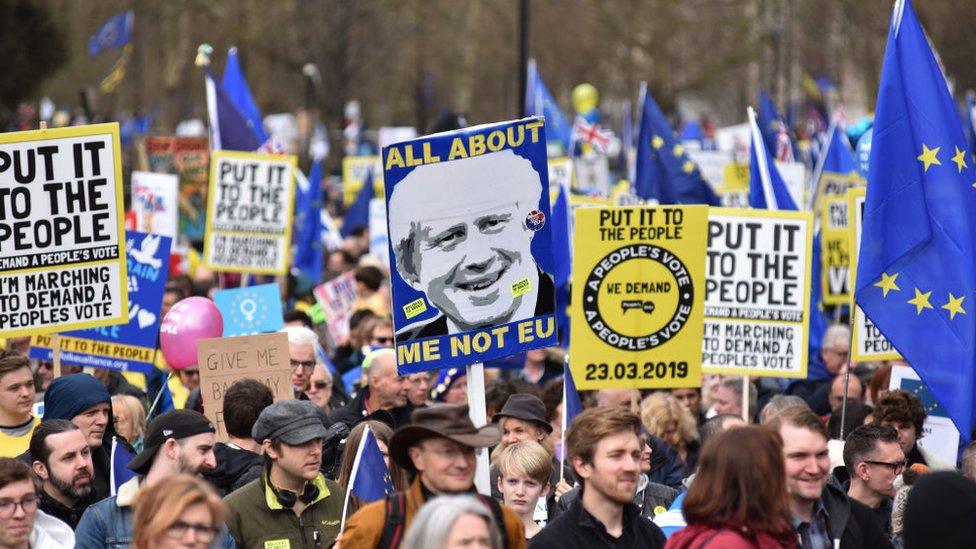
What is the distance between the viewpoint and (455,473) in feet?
19.8

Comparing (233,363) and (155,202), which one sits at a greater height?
(155,202)

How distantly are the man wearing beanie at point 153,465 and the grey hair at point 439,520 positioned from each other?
2021mm

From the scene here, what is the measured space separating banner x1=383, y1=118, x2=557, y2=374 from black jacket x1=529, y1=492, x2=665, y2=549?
1010 millimetres

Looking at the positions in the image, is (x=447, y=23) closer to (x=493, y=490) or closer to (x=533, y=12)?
(x=533, y=12)

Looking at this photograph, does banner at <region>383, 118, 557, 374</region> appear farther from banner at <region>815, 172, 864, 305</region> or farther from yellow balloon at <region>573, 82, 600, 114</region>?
yellow balloon at <region>573, 82, 600, 114</region>

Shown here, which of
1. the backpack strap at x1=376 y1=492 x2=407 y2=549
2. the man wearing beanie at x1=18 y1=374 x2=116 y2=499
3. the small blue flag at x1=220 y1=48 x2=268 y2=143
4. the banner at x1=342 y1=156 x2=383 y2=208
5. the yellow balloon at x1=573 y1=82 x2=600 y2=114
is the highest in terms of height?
Result: the yellow balloon at x1=573 y1=82 x2=600 y2=114

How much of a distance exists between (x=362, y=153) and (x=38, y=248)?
1208 inches

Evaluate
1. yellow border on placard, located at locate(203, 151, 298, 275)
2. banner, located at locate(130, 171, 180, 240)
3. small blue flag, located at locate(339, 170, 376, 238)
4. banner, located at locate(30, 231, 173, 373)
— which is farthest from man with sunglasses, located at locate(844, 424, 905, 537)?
small blue flag, located at locate(339, 170, 376, 238)

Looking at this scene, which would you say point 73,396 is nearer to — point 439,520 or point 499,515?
point 499,515

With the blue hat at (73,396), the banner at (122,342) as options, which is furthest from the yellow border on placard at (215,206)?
the blue hat at (73,396)

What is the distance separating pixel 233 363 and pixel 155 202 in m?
9.05

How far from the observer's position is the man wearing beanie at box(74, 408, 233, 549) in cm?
698

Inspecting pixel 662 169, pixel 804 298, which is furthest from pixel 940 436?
pixel 662 169

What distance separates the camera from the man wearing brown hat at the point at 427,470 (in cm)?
593
